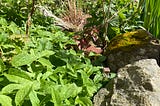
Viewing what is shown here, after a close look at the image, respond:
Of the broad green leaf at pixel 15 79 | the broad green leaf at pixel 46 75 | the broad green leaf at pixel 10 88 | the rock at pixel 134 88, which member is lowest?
the rock at pixel 134 88

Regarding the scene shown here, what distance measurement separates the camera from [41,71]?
2754 millimetres

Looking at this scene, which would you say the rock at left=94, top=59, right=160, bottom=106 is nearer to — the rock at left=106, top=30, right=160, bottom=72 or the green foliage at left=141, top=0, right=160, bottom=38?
the rock at left=106, top=30, right=160, bottom=72

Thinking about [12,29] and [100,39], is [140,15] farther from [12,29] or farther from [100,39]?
[12,29]

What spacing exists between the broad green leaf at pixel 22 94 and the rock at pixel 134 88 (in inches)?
28.5

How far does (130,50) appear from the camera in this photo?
149 inches

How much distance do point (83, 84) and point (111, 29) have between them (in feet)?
5.99

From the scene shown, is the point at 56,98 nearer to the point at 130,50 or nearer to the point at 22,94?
the point at 22,94

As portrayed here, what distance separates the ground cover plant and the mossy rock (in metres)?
0.16

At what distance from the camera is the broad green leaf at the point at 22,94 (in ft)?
7.13

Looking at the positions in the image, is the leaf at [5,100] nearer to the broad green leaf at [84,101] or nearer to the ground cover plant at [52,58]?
the ground cover plant at [52,58]

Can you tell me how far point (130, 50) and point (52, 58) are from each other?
3.47 ft

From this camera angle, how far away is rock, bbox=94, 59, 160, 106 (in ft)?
8.80

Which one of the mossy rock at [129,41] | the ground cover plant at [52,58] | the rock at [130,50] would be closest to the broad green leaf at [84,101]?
the ground cover plant at [52,58]

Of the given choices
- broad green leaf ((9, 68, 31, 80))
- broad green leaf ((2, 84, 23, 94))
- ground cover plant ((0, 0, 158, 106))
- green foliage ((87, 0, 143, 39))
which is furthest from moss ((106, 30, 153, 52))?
broad green leaf ((2, 84, 23, 94))
